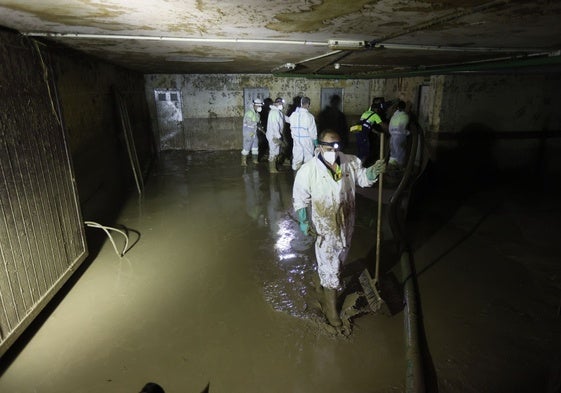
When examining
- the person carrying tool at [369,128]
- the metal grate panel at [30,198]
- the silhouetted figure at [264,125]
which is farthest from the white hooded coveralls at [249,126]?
the metal grate panel at [30,198]

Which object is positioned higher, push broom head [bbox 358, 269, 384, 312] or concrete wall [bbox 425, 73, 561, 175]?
concrete wall [bbox 425, 73, 561, 175]

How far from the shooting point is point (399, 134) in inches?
300

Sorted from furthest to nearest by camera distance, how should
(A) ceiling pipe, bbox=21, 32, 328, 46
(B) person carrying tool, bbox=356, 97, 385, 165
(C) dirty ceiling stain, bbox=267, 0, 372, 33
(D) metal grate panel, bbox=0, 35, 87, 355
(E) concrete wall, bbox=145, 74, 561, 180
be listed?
(E) concrete wall, bbox=145, 74, 561, 180 → (B) person carrying tool, bbox=356, 97, 385, 165 → (A) ceiling pipe, bbox=21, 32, 328, 46 → (D) metal grate panel, bbox=0, 35, 87, 355 → (C) dirty ceiling stain, bbox=267, 0, 372, 33

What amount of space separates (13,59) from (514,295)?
522cm

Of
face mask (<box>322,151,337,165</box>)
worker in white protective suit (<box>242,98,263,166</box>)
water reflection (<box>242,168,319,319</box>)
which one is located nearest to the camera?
face mask (<box>322,151,337,165</box>)

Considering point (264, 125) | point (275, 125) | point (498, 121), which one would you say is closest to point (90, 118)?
point (275, 125)

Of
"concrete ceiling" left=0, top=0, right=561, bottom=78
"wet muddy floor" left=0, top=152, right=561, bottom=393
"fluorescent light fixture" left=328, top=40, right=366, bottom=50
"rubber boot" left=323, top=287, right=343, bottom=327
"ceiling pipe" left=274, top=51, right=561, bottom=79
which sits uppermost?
"concrete ceiling" left=0, top=0, right=561, bottom=78

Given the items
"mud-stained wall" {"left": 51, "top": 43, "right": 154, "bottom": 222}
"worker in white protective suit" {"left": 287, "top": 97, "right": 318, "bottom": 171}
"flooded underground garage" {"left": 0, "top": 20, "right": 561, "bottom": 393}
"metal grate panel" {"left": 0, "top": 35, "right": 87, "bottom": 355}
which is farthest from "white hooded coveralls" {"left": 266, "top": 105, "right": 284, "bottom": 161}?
"metal grate panel" {"left": 0, "top": 35, "right": 87, "bottom": 355}

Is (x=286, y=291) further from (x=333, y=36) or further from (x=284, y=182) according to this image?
(x=284, y=182)

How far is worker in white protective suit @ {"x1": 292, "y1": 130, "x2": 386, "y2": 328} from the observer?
9.20ft

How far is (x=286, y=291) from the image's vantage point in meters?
3.48

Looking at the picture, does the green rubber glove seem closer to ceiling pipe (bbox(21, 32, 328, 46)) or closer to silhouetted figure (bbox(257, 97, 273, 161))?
ceiling pipe (bbox(21, 32, 328, 46))

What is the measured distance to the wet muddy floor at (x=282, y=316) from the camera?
2.47 metres

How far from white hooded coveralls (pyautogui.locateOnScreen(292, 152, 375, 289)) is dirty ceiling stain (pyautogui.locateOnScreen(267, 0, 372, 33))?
3.59ft
